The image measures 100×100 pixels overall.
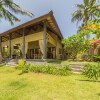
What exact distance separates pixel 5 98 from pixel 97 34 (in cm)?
585

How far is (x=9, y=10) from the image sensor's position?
23.2 metres

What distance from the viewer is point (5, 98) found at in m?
8.48

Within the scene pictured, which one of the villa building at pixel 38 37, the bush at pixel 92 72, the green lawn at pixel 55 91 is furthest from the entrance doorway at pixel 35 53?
the green lawn at pixel 55 91

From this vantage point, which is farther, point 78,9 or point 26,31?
point 78,9

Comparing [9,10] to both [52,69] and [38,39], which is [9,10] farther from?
[52,69]

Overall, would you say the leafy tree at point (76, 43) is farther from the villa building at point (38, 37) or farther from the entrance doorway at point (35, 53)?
the entrance doorway at point (35, 53)

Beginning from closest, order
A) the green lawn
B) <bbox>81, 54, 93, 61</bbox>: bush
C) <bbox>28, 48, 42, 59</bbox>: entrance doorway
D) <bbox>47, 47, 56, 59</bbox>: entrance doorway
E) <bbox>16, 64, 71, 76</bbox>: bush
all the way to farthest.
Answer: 1. the green lawn
2. <bbox>16, 64, 71, 76</bbox>: bush
3. <bbox>81, 54, 93, 61</bbox>: bush
4. <bbox>28, 48, 42, 59</bbox>: entrance doorway
5. <bbox>47, 47, 56, 59</bbox>: entrance doorway

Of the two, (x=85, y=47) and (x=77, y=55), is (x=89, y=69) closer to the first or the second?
(x=85, y=47)

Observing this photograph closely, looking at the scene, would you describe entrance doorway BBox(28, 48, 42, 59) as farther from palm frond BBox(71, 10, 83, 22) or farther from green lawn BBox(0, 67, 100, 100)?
green lawn BBox(0, 67, 100, 100)

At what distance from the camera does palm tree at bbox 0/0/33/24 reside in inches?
886

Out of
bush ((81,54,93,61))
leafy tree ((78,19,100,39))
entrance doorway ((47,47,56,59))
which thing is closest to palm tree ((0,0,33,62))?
entrance doorway ((47,47,56,59))

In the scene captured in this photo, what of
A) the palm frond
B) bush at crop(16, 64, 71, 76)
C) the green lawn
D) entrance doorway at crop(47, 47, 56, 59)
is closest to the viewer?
the green lawn

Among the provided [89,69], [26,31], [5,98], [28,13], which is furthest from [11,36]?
[5,98]

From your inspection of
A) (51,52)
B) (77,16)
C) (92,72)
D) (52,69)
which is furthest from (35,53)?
(92,72)
